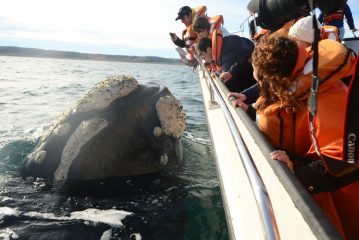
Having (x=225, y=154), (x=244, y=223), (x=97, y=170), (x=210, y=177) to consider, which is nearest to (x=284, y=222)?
(x=244, y=223)

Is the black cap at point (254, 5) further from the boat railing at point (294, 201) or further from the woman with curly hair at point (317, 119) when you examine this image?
the boat railing at point (294, 201)

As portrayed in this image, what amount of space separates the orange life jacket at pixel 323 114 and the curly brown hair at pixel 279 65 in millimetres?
52

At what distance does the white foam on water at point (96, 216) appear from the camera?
11.4 ft

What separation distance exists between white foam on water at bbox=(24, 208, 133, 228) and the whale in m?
0.47

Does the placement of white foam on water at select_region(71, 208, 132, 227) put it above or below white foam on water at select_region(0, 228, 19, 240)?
above

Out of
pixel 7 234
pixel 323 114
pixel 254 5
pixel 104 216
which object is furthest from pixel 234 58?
pixel 7 234

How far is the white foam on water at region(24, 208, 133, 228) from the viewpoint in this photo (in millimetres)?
3463

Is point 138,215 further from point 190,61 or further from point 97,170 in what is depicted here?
point 190,61

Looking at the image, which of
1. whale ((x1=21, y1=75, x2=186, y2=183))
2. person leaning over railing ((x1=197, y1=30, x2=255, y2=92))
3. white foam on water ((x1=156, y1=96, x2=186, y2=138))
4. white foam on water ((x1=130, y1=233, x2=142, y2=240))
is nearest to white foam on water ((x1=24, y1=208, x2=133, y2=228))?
white foam on water ((x1=130, y1=233, x2=142, y2=240))

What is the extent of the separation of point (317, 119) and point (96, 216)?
225 cm

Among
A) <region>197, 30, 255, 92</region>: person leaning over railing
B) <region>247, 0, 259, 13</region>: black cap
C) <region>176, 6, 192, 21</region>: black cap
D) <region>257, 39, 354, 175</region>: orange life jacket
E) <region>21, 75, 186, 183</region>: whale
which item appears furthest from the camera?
<region>176, 6, 192, 21</region>: black cap

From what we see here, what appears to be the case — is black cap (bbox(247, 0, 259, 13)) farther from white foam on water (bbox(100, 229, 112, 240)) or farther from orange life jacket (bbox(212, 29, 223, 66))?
white foam on water (bbox(100, 229, 112, 240))

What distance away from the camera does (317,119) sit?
2.13 m

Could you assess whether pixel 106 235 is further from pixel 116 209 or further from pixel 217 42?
pixel 217 42
